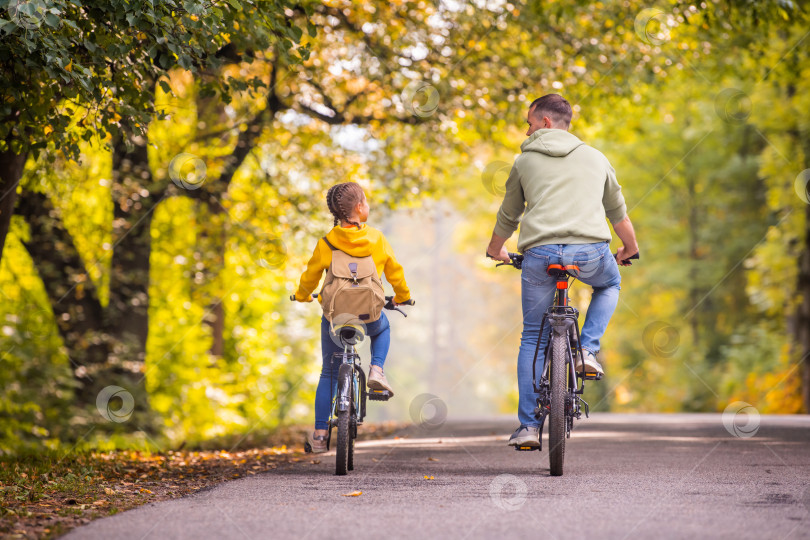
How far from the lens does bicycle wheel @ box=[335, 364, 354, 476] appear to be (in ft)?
19.7

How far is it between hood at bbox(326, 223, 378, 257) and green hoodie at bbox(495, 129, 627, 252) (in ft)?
3.19

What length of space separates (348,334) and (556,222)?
1.51 m

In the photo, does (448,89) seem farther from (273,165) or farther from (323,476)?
Answer: (323,476)

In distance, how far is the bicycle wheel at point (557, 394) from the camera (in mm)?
5527

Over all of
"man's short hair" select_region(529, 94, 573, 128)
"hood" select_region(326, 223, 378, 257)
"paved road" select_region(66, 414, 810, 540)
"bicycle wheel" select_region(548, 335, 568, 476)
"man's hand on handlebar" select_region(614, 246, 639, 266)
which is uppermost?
"man's short hair" select_region(529, 94, 573, 128)

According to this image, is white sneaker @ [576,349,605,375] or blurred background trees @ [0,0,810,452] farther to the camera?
blurred background trees @ [0,0,810,452]

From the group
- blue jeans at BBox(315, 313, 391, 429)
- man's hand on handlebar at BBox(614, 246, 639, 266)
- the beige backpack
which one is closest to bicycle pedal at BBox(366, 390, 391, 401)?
blue jeans at BBox(315, 313, 391, 429)

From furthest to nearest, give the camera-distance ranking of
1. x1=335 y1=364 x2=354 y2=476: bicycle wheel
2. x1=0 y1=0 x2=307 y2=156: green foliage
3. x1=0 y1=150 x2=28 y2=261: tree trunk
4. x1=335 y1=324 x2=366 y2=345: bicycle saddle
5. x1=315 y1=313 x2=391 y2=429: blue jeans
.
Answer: x1=0 y1=150 x2=28 y2=261: tree trunk → x1=315 y1=313 x2=391 y2=429: blue jeans → x1=335 y1=324 x2=366 y2=345: bicycle saddle → x1=335 y1=364 x2=354 y2=476: bicycle wheel → x1=0 y1=0 x2=307 y2=156: green foliage

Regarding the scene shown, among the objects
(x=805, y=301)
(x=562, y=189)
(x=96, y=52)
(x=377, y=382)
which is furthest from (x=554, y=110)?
(x=805, y=301)

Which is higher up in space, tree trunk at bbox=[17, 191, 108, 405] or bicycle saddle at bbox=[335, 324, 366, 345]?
tree trunk at bbox=[17, 191, 108, 405]

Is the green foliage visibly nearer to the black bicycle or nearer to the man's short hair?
the man's short hair

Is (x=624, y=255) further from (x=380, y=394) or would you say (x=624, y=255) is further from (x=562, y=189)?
(x=380, y=394)

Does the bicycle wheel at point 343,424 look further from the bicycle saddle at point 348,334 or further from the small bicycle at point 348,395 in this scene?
the bicycle saddle at point 348,334

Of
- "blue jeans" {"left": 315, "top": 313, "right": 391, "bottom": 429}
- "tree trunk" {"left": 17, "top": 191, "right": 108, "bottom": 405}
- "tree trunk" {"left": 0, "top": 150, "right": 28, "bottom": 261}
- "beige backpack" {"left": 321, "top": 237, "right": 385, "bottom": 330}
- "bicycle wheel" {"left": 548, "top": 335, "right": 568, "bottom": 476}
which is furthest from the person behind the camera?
"tree trunk" {"left": 17, "top": 191, "right": 108, "bottom": 405}
